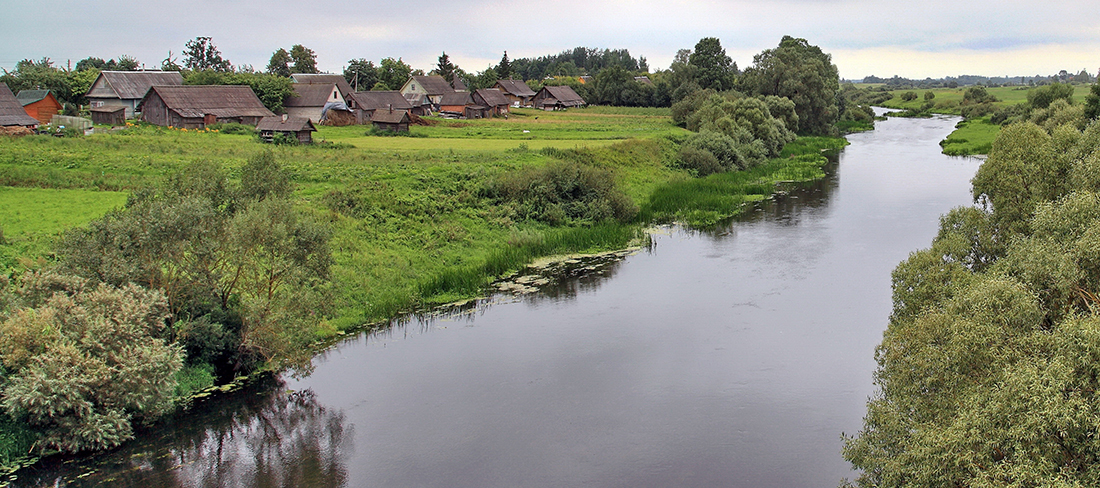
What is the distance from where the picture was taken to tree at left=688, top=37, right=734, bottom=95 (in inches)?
3317

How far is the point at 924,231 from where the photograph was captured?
3325 centimetres

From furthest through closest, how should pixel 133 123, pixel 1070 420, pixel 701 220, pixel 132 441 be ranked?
pixel 133 123
pixel 701 220
pixel 132 441
pixel 1070 420

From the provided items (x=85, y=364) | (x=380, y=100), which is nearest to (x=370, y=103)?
(x=380, y=100)

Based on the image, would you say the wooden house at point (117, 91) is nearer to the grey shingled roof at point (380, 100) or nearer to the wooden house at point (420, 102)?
the grey shingled roof at point (380, 100)

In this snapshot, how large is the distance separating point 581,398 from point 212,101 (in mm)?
52820

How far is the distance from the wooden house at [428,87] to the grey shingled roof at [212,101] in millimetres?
23880

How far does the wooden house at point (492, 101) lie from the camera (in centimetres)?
8744

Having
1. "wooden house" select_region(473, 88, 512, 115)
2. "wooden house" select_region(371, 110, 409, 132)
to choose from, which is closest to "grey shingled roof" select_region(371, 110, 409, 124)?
"wooden house" select_region(371, 110, 409, 132)

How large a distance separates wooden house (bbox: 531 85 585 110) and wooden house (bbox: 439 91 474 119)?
13661mm

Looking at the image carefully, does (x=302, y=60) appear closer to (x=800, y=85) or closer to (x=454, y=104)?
(x=454, y=104)

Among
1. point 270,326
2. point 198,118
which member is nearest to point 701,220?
point 270,326

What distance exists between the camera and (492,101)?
8812 cm

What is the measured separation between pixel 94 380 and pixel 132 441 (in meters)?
1.76

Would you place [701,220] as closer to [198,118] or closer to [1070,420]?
[1070,420]
